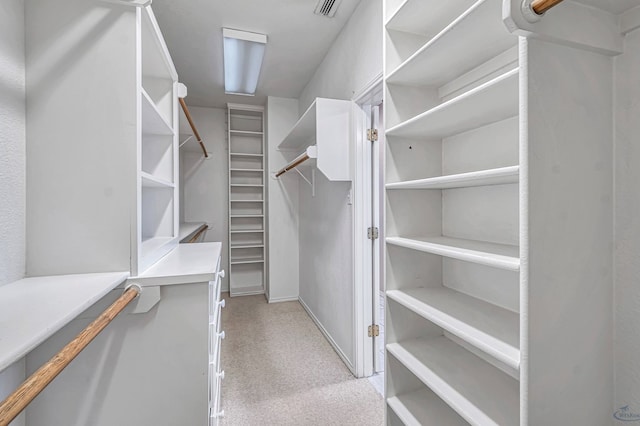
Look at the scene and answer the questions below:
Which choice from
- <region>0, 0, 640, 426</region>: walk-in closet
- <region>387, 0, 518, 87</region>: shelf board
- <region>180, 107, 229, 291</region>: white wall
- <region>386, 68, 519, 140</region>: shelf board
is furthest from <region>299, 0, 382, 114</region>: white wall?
<region>180, 107, 229, 291</region>: white wall

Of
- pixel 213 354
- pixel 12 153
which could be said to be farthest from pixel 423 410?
pixel 12 153

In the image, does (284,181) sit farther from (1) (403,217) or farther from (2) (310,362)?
(1) (403,217)

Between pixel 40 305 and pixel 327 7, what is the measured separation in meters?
2.25

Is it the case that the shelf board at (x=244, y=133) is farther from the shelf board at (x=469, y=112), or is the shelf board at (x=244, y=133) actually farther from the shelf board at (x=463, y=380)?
the shelf board at (x=463, y=380)

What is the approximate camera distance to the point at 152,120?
150 cm

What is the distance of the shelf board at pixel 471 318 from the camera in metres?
0.82

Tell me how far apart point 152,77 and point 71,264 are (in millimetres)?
1285

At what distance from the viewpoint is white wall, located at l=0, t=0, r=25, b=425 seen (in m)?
0.87

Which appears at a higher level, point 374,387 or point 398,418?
point 398,418

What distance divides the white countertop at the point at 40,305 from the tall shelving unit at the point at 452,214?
107cm

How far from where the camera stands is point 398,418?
1304 millimetres

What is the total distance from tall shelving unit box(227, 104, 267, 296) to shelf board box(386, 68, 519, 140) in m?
2.99

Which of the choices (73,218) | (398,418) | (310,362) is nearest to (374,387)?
(310,362)

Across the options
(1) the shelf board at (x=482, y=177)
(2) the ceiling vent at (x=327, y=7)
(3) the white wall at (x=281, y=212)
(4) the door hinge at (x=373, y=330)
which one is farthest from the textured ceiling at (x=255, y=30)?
(4) the door hinge at (x=373, y=330)
